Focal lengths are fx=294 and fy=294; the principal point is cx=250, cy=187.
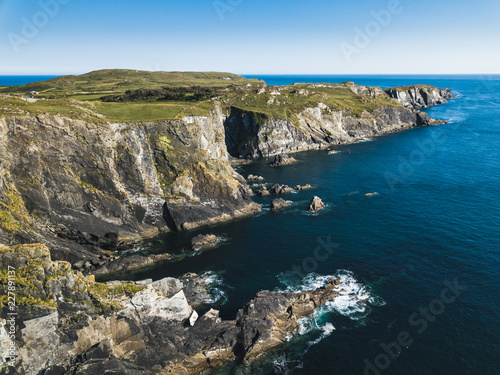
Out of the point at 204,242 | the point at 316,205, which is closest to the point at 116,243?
the point at 204,242

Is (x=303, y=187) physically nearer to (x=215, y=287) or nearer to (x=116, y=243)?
(x=215, y=287)

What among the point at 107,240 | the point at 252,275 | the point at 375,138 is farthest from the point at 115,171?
the point at 375,138

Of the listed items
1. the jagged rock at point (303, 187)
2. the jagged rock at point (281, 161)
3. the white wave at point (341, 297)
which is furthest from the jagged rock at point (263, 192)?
the white wave at point (341, 297)

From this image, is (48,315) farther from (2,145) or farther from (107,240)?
(2,145)

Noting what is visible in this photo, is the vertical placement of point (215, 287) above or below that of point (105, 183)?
below

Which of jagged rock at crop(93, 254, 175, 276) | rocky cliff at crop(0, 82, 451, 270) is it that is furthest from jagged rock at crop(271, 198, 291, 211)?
jagged rock at crop(93, 254, 175, 276)
